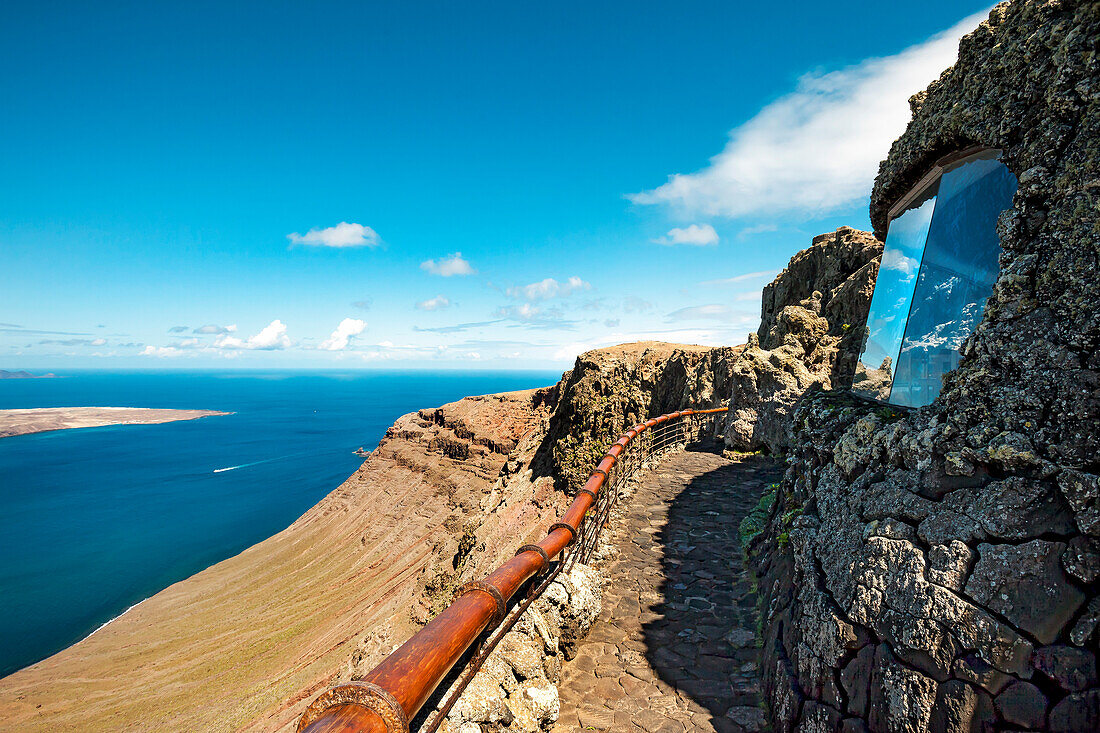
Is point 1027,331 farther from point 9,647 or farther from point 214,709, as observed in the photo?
point 9,647

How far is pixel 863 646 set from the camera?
2.61m

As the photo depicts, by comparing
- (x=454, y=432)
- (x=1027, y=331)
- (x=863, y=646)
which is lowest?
(x=454, y=432)

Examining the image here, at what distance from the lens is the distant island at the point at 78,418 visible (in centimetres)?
13788

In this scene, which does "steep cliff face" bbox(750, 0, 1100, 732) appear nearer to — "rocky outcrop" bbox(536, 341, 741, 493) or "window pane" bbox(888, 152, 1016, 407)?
"window pane" bbox(888, 152, 1016, 407)

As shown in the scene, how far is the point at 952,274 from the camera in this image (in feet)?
12.3

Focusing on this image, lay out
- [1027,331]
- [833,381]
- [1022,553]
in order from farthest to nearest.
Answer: [833,381] → [1027,331] → [1022,553]

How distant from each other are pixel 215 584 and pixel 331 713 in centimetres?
4423

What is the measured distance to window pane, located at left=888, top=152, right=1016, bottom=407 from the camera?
10.8 feet

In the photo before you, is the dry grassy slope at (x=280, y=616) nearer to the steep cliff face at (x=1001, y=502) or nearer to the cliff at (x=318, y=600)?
the cliff at (x=318, y=600)

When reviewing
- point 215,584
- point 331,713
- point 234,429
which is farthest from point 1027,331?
point 234,429

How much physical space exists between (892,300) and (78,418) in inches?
8982

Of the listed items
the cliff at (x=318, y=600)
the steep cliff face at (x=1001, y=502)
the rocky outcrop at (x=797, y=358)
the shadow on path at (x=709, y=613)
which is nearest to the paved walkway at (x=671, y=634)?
the shadow on path at (x=709, y=613)

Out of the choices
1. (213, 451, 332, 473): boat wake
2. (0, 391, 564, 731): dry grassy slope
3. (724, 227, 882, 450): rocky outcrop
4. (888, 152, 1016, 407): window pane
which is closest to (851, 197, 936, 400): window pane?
(888, 152, 1016, 407): window pane

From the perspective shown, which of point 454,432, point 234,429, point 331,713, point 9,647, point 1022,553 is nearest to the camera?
point 331,713
